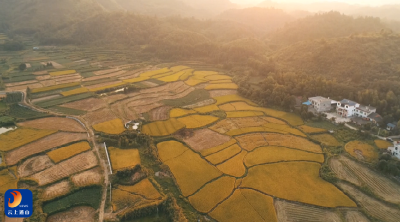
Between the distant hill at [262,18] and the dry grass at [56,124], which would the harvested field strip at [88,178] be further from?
the distant hill at [262,18]

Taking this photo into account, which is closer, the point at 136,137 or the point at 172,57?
the point at 136,137

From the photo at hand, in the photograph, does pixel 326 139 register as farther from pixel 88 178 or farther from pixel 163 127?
pixel 88 178

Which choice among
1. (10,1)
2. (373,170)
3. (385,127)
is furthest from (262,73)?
(10,1)

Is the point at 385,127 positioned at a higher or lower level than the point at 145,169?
higher

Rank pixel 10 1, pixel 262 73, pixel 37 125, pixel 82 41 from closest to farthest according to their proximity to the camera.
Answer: pixel 37 125 < pixel 262 73 < pixel 82 41 < pixel 10 1

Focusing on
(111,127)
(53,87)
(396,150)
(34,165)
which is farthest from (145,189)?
(53,87)

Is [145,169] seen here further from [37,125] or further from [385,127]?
[385,127]
